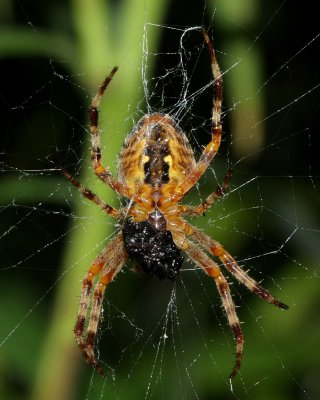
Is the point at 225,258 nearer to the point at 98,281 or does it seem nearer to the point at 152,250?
the point at 152,250

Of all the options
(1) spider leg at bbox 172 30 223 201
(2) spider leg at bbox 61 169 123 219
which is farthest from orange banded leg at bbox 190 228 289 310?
(2) spider leg at bbox 61 169 123 219

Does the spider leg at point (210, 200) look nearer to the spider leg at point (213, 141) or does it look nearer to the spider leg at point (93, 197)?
the spider leg at point (213, 141)

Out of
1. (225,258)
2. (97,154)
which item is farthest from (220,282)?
(97,154)

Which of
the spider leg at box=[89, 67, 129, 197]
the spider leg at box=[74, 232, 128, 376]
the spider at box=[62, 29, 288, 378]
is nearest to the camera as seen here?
the spider leg at box=[89, 67, 129, 197]

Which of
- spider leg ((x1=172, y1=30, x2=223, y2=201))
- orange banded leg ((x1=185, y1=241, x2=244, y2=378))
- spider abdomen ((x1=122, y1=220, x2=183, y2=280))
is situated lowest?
orange banded leg ((x1=185, y1=241, x2=244, y2=378))

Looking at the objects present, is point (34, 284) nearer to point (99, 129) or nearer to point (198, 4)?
point (99, 129)

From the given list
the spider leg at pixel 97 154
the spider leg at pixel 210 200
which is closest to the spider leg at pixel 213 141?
the spider leg at pixel 210 200

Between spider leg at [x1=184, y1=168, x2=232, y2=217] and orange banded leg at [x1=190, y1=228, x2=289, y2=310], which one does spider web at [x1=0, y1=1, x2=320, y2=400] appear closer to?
orange banded leg at [x1=190, y1=228, x2=289, y2=310]
